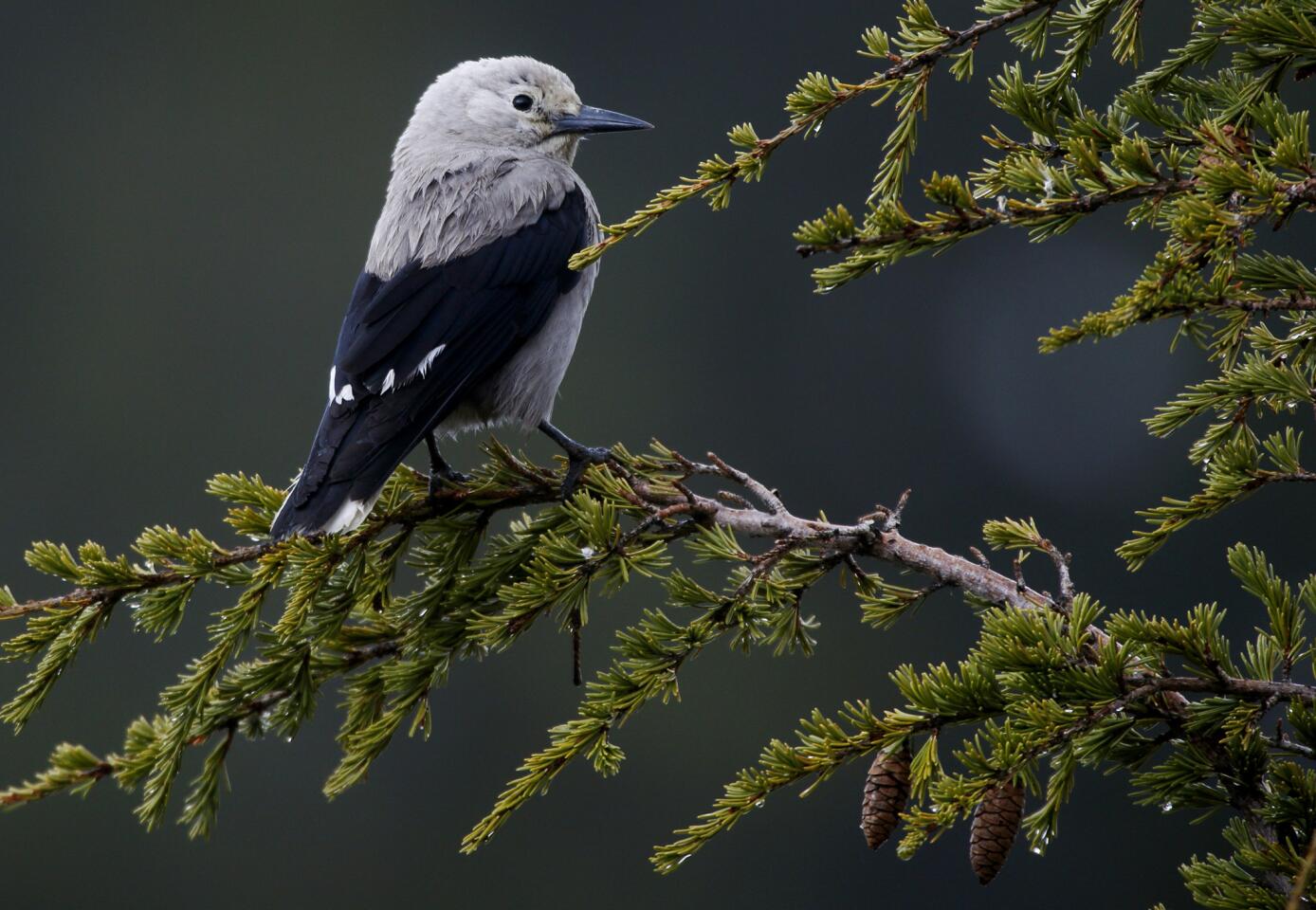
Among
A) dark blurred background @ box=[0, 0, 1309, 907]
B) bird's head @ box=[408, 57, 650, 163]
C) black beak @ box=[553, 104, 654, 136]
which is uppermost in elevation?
bird's head @ box=[408, 57, 650, 163]

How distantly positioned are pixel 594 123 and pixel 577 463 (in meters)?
2.16

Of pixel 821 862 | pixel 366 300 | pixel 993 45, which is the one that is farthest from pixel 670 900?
pixel 366 300

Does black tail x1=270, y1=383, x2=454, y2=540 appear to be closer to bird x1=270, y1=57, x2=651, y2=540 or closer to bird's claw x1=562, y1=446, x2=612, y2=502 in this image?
bird x1=270, y1=57, x2=651, y2=540

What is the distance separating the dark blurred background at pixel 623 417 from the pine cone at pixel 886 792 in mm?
12354

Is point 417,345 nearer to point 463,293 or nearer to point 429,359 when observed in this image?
point 429,359

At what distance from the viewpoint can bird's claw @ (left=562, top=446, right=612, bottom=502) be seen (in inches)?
112

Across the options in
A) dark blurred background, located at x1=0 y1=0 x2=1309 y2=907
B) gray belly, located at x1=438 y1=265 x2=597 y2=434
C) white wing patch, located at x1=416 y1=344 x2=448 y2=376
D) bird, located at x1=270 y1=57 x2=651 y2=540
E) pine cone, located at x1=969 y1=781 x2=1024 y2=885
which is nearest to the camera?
pine cone, located at x1=969 y1=781 x2=1024 y2=885

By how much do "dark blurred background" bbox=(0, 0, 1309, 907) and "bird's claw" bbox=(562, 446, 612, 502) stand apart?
11339 millimetres

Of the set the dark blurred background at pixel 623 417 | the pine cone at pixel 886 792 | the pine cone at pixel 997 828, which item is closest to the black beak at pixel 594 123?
the pine cone at pixel 886 792

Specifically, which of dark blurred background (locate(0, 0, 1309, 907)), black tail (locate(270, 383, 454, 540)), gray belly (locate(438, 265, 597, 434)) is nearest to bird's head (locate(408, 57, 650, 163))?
gray belly (locate(438, 265, 597, 434))

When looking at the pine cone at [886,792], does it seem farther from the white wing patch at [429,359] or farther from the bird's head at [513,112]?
the bird's head at [513,112]

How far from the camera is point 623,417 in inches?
665

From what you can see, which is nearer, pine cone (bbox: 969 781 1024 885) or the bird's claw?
pine cone (bbox: 969 781 1024 885)

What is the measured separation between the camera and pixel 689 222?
18.7 meters
